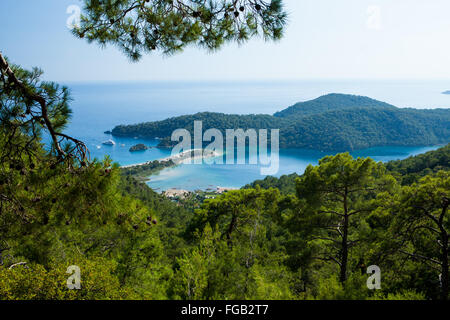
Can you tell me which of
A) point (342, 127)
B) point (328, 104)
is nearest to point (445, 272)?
point (342, 127)

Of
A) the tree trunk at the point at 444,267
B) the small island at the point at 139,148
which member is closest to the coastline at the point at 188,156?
the small island at the point at 139,148

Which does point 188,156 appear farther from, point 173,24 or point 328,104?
point 328,104

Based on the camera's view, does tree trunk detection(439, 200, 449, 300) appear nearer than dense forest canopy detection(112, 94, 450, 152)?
Yes

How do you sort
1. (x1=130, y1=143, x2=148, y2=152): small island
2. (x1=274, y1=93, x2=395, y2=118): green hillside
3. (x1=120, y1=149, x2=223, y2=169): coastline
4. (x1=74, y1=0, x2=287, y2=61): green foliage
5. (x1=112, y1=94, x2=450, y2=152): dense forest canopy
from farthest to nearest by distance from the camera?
(x1=274, y1=93, x2=395, y2=118): green hillside, (x1=112, y1=94, x2=450, y2=152): dense forest canopy, (x1=130, y1=143, x2=148, y2=152): small island, (x1=120, y1=149, x2=223, y2=169): coastline, (x1=74, y1=0, x2=287, y2=61): green foliage

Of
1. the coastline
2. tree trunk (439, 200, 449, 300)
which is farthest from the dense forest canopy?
tree trunk (439, 200, 449, 300)

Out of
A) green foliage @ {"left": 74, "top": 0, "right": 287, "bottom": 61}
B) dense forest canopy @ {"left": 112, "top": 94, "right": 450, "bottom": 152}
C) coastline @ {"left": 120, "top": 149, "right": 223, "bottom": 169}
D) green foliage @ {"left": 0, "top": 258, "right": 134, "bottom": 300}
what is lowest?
green foliage @ {"left": 0, "top": 258, "right": 134, "bottom": 300}

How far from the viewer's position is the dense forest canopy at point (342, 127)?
52.3 metres

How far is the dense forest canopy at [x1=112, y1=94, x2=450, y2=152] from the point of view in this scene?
172 feet

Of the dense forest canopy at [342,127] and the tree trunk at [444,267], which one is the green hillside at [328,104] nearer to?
the dense forest canopy at [342,127]

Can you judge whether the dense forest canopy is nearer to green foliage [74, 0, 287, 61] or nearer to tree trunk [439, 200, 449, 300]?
tree trunk [439, 200, 449, 300]

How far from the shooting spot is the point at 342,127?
54.1 meters

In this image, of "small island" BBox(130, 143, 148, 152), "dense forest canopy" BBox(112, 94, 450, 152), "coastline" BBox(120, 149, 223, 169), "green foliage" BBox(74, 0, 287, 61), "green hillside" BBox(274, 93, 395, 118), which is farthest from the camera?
"green hillside" BBox(274, 93, 395, 118)
